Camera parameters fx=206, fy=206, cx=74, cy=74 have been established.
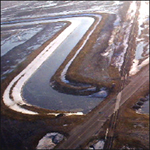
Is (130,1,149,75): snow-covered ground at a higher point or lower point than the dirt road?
higher

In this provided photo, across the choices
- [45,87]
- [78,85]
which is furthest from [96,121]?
[45,87]

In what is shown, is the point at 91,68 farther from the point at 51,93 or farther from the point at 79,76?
the point at 51,93

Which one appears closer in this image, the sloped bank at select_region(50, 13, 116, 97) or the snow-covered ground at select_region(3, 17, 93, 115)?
the snow-covered ground at select_region(3, 17, 93, 115)

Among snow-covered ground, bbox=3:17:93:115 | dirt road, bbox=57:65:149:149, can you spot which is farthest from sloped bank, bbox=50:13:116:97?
snow-covered ground, bbox=3:17:93:115

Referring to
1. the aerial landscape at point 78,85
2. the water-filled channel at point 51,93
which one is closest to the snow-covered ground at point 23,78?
the aerial landscape at point 78,85

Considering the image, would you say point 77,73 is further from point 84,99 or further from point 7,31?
point 7,31

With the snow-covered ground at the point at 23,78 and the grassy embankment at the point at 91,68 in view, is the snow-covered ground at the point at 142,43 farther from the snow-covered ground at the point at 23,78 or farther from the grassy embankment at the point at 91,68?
the snow-covered ground at the point at 23,78

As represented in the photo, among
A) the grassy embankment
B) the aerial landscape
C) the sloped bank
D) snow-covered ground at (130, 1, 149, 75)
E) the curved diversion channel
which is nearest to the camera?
the aerial landscape

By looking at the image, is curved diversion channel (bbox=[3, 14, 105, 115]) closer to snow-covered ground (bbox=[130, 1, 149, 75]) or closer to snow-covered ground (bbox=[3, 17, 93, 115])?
snow-covered ground (bbox=[3, 17, 93, 115])

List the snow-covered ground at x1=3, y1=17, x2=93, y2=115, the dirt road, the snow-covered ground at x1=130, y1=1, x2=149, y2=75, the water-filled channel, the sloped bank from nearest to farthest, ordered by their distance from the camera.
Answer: the dirt road, the water-filled channel, the snow-covered ground at x1=3, y1=17, x2=93, y2=115, the sloped bank, the snow-covered ground at x1=130, y1=1, x2=149, y2=75
